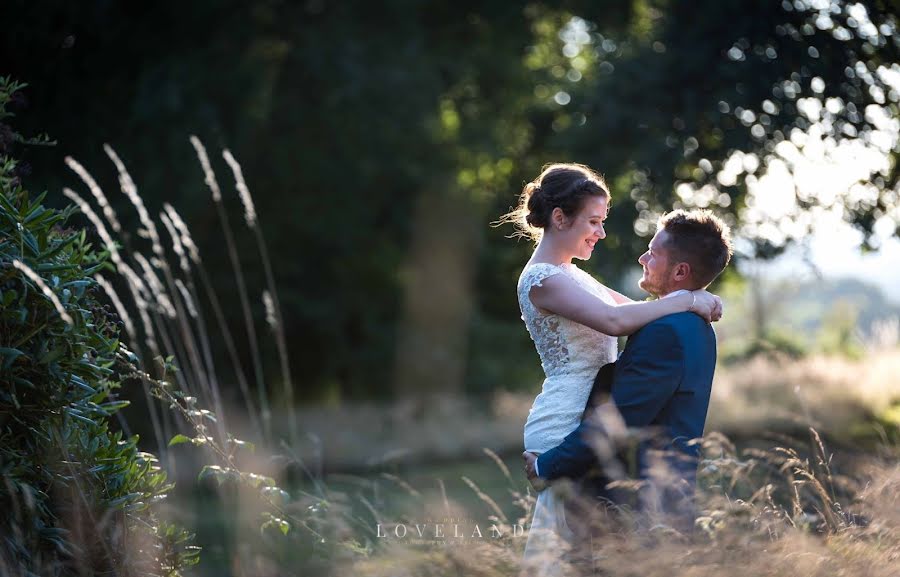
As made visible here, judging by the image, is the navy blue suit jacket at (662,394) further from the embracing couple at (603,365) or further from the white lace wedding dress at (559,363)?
the white lace wedding dress at (559,363)

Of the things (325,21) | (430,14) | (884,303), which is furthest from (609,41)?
(884,303)

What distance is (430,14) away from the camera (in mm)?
13969

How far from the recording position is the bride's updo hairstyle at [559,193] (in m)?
3.53

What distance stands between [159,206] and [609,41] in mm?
6114

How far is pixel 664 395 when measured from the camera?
3.15m

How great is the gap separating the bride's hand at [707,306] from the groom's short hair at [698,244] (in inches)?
3.4

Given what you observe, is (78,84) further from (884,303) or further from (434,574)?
(884,303)

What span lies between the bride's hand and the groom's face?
129 mm

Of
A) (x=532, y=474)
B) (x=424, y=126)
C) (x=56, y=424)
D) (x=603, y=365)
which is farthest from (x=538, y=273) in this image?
(x=424, y=126)

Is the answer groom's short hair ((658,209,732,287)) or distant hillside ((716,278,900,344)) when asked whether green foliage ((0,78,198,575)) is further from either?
distant hillside ((716,278,900,344))

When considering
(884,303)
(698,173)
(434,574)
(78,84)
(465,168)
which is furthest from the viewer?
(884,303)

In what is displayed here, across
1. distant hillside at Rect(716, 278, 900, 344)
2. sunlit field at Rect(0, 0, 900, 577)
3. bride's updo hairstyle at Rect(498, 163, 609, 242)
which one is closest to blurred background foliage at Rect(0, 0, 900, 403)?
sunlit field at Rect(0, 0, 900, 577)

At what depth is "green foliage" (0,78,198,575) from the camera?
3229 mm

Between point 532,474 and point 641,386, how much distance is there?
50cm
